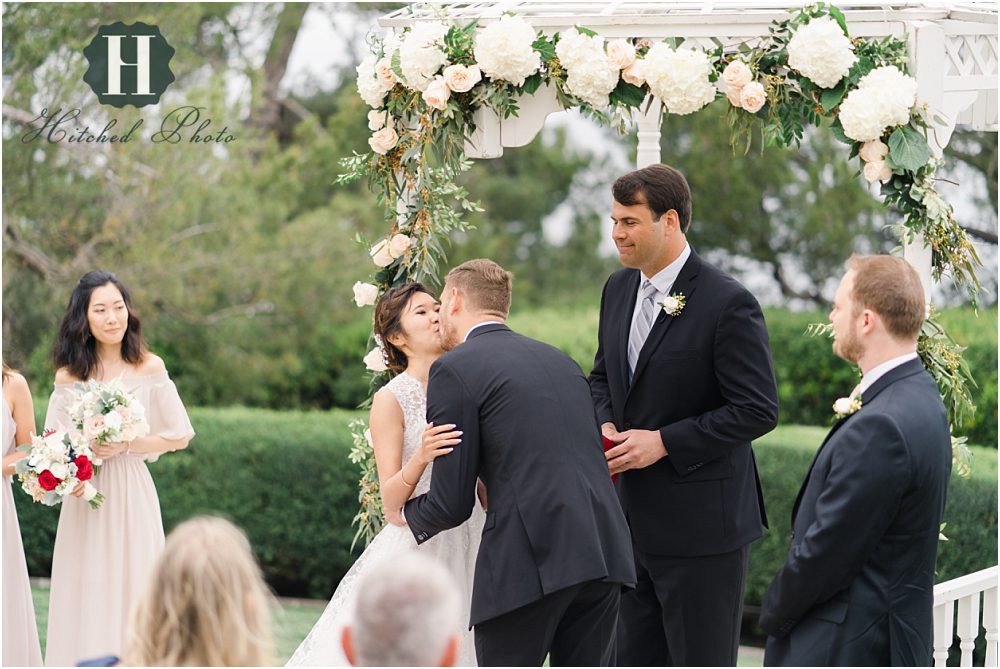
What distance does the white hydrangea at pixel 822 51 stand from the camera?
14.6 feet

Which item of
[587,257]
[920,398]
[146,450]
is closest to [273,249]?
[587,257]

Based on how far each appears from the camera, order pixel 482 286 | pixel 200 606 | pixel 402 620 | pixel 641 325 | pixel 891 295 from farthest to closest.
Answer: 1. pixel 641 325
2. pixel 482 286
3. pixel 891 295
4. pixel 200 606
5. pixel 402 620

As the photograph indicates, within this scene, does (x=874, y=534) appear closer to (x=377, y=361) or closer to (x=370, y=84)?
(x=377, y=361)

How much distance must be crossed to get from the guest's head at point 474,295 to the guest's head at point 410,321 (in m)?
0.49

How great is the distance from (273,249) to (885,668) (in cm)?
906

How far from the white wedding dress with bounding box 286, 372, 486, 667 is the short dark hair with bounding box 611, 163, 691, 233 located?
3.50 feet

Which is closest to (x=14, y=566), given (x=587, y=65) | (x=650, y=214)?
(x=650, y=214)

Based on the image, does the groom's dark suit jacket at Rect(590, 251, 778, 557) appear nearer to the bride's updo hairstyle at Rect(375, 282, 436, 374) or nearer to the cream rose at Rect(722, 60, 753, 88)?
the cream rose at Rect(722, 60, 753, 88)

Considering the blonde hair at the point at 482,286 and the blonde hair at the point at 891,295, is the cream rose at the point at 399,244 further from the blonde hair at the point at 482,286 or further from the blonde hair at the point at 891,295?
the blonde hair at the point at 891,295

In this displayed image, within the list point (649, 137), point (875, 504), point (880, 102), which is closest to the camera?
point (875, 504)

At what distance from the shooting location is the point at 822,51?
4461mm

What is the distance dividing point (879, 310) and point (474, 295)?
1344mm

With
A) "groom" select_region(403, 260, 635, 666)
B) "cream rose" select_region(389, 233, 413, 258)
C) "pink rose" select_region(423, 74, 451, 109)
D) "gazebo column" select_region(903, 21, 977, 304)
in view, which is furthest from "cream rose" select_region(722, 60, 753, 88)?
"cream rose" select_region(389, 233, 413, 258)

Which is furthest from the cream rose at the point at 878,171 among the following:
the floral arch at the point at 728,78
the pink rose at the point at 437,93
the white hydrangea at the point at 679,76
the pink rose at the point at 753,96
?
the pink rose at the point at 437,93
